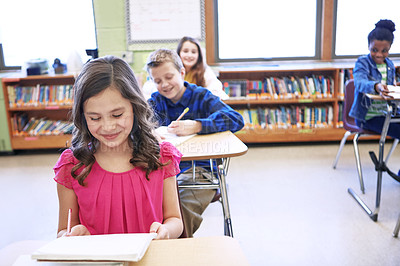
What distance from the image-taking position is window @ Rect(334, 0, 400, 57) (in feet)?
14.4

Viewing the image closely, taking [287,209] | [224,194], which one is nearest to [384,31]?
[287,209]

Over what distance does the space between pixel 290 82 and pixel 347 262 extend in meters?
2.43

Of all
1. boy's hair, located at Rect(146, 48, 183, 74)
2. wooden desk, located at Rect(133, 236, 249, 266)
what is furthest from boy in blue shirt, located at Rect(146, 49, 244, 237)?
wooden desk, located at Rect(133, 236, 249, 266)

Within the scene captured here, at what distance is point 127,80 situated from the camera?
3.82 ft

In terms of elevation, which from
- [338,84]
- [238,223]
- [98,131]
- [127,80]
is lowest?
[238,223]

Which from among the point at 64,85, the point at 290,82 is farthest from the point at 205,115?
the point at 64,85

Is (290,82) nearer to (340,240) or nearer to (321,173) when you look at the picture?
(321,173)

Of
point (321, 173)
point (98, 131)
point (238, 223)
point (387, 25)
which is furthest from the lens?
point (321, 173)

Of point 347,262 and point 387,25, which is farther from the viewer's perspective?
point 387,25

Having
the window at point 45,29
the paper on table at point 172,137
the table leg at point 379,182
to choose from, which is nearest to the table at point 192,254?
the paper on table at point 172,137

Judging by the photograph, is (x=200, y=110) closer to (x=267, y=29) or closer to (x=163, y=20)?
(x=163, y=20)

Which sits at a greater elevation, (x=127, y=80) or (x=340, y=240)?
(x=127, y=80)

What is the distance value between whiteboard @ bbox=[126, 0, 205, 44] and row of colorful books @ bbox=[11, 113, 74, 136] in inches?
47.6

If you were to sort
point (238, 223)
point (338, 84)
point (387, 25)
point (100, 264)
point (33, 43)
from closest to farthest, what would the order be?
point (100, 264) → point (238, 223) → point (387, 25) → point (338, 84) → point (33, 43)
